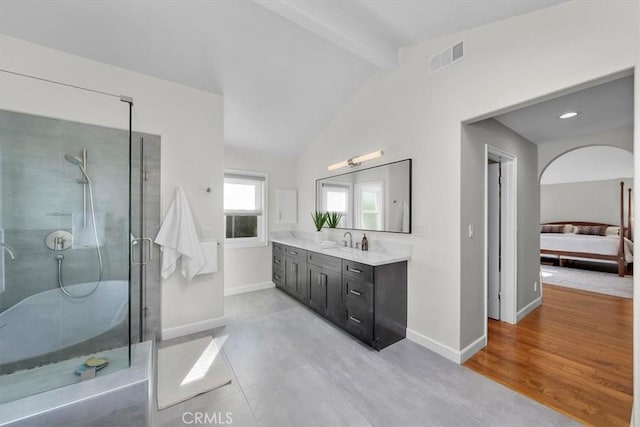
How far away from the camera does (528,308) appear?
3.44 m

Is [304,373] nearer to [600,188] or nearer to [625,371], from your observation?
[625,371]

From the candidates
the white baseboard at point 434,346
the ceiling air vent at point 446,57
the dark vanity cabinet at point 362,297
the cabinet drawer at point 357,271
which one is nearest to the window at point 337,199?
the dark vanity cabinet at point 362,297

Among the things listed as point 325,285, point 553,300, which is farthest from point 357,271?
point 553,300

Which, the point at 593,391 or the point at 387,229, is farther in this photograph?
the point at 387,229

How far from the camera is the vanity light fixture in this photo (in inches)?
118

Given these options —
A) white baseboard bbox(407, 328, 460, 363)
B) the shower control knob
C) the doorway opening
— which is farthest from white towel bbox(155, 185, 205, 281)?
the doorway opening

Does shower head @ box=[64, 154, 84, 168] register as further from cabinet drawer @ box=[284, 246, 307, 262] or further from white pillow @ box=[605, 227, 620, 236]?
white pillow @ box=[605, 227, 620, 236]

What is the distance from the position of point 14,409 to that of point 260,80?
10.2 feet

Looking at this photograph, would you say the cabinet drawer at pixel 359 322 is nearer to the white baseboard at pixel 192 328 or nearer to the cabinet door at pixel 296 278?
the cabinet door at pixel 296 278

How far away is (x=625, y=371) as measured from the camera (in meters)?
2.17

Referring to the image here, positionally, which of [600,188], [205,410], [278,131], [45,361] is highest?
[278,131]

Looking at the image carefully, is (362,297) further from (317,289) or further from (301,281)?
(301,281)

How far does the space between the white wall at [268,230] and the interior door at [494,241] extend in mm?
3116

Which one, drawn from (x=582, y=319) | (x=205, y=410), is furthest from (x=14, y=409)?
(x=582, y=319)
